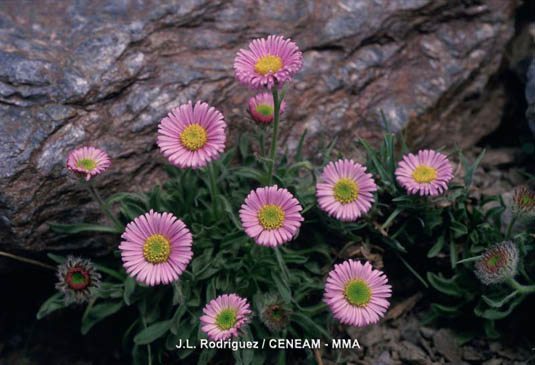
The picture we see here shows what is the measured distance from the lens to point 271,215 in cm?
276

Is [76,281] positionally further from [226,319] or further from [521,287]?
[521,287]

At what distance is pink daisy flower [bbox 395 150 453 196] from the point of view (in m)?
3.08

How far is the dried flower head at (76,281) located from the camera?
2.97m

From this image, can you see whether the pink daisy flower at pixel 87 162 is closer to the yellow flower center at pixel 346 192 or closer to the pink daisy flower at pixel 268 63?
the pink daisy flower at pixel 268 63

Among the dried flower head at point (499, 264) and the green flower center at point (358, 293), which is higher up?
the dried flower head at point (499, 264)

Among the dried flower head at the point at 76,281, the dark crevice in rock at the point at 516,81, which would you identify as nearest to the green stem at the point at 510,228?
the dark crevice in rock at the point at 516,81

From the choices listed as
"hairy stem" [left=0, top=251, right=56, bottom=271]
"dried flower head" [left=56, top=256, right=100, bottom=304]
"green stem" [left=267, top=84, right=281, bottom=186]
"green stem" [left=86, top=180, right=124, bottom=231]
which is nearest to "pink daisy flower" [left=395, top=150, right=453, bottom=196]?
"green stem" [left=267, top=84, right=281, bottom=186]

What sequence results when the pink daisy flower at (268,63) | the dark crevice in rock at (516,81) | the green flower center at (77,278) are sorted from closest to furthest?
the pink daisy flower at (268,63), the green flower center at (77,278), the dark crevice in rock at (516,81)

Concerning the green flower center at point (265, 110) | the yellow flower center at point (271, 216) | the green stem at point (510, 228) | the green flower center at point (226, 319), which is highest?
the green flower center at point (265, 110)

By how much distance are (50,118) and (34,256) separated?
814 mm

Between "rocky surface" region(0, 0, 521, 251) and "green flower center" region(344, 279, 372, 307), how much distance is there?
1.16 metres

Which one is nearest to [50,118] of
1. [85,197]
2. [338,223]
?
[85,197]

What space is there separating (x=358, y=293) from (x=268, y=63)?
121cm

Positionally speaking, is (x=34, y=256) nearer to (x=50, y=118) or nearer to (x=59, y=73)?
(x=50, y=118)
